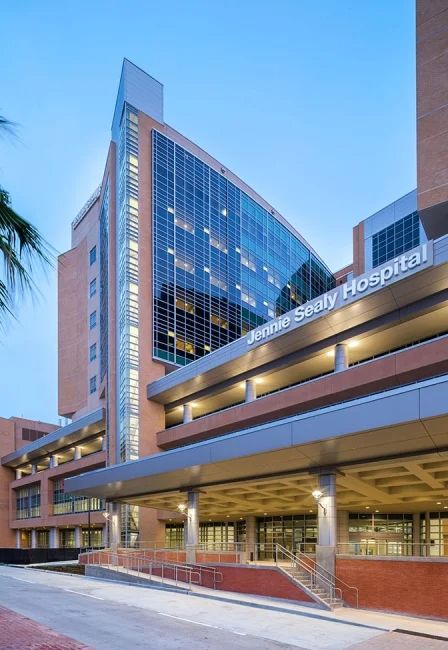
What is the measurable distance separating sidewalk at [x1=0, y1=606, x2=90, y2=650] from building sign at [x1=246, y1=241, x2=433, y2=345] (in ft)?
73.7

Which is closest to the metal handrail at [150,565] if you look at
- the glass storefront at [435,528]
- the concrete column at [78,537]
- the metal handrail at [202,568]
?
the metal handrail at [202,568]

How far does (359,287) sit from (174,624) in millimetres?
20357

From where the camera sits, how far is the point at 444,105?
3466 cm

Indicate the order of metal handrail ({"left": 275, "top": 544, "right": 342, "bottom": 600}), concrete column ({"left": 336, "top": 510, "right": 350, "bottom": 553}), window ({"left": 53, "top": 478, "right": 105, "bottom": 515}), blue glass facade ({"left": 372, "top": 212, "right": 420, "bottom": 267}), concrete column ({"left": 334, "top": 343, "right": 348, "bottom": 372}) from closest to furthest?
metal handrail ({"left": 275, "top": 544, "right": 342, "bottom": 600}) → concrete column ({"left": 334, "top": 343, "right": 348, "bottom": 372}) → concrete column ({"left": 336, "top": 510, "right": 350, "bottom": 553}) → blue glass facade ({"left": 372, "top": 212, "right": 420, "bottom": 267}) → window ({"left": 53, "top": 478, "right": 105, "bottom": 515})

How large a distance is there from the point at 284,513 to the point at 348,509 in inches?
298

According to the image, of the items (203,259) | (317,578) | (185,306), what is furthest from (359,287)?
(203,259)

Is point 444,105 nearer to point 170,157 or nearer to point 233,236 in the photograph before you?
point 170,157

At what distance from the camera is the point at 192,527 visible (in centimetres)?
3391

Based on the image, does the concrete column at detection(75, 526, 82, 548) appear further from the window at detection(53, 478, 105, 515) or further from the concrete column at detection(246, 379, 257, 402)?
the concrete column at detection(246, 379, 257, 402)

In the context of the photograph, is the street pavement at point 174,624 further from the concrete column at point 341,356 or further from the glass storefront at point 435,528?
the glass storefront at point 435,528

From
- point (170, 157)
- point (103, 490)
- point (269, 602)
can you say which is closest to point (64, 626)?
point (269, 602)

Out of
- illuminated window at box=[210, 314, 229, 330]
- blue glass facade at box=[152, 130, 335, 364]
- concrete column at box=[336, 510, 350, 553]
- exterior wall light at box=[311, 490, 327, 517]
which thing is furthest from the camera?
illuminated window at box=[210, 314, 229, 330]

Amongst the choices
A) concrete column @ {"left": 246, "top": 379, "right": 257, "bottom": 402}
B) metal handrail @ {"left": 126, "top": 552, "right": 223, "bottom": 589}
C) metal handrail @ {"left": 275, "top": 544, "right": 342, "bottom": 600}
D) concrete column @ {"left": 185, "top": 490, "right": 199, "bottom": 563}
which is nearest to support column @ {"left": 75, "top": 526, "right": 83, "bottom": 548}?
concrete column @ {"left": 246, "top": 379, "right": 257, "bottom": 402}

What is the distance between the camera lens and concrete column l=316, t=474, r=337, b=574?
24.0 meters
